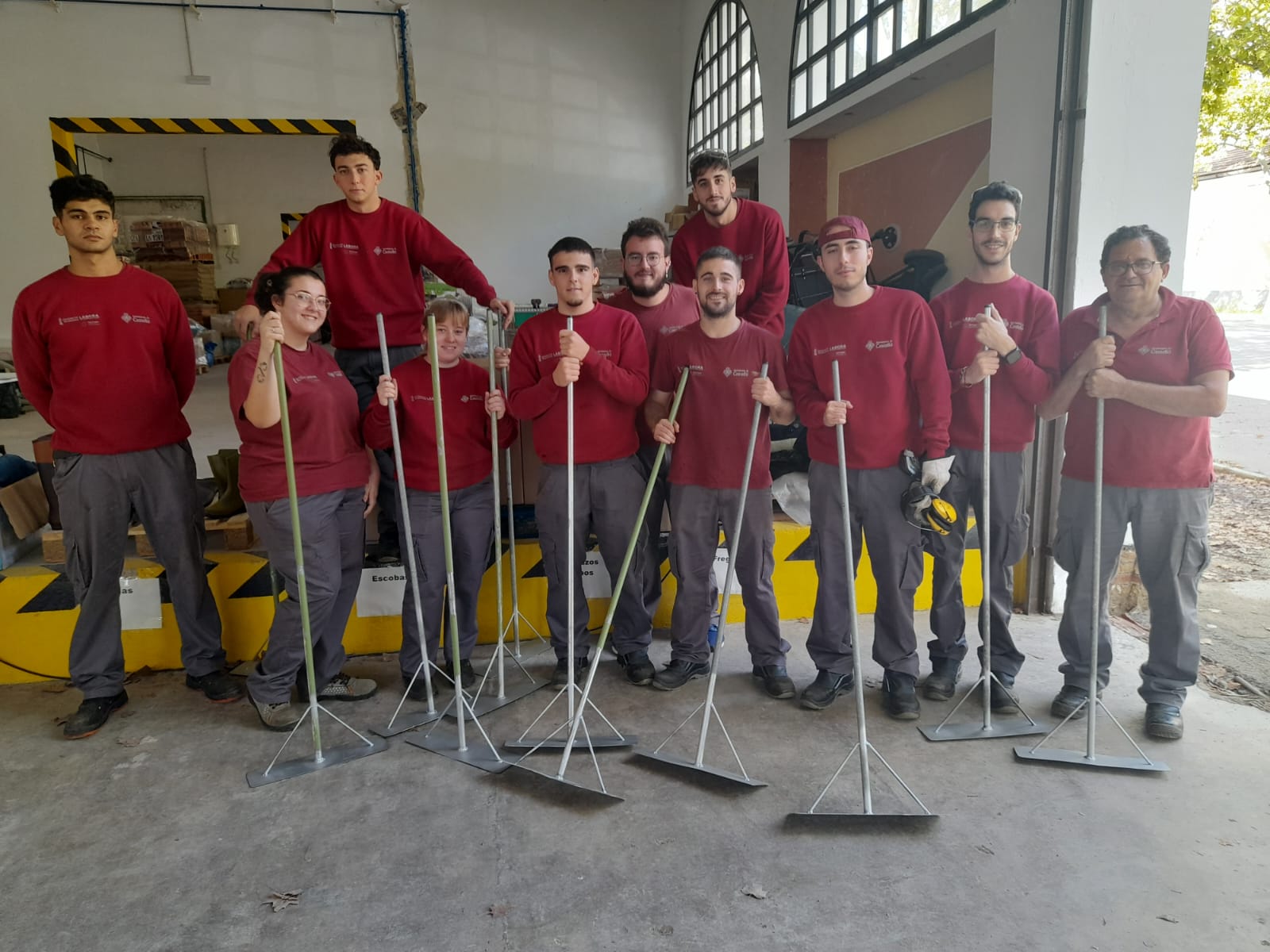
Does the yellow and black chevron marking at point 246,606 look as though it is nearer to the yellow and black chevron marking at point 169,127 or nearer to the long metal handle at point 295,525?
the long metal handle at point 295,525

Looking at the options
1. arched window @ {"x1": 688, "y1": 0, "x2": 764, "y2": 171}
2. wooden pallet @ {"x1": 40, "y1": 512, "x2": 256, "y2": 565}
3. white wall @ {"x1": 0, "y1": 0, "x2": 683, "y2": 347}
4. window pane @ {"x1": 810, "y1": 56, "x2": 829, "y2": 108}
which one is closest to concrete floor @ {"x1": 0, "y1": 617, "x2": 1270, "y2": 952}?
wooden pallet @ {"x1": 40, "y1": 512, "x2": 256, "y2": 565}

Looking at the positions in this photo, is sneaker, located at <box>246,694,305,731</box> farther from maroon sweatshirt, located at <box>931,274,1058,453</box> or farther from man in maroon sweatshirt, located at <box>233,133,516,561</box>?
maroon sweatshirt, located at <box>931,274,1058,453</box>

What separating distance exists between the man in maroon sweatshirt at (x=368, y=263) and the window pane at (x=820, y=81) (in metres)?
4.21

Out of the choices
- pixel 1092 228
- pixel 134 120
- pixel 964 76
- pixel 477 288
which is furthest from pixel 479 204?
pixel 1092 228

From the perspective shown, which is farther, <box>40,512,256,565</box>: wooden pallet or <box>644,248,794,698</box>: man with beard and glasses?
<box>40,512,256,565</box>: wooden pallet

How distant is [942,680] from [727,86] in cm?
733

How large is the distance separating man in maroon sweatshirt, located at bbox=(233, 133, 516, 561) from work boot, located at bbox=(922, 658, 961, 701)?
209 centimetres

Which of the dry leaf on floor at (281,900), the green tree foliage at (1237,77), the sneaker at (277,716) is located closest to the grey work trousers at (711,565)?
the sneaker at (277,716)

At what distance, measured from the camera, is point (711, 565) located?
312cm

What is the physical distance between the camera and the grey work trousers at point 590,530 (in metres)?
3.01

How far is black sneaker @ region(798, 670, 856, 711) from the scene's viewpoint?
2.99m

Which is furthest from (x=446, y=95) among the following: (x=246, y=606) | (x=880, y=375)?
(x=880, y=375)

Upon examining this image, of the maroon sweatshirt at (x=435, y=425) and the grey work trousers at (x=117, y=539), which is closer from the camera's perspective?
the grey work trousers at (x=117, y=539)

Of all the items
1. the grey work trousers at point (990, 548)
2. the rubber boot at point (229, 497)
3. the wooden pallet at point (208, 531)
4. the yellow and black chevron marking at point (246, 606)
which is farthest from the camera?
the rubber boot at point (229, 497)
